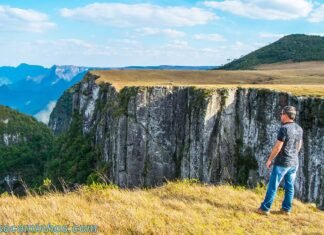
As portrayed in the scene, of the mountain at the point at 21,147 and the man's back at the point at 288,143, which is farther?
the mountain at the point at 21,147

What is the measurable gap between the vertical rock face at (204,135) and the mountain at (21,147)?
220ft

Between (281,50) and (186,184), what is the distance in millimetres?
188394

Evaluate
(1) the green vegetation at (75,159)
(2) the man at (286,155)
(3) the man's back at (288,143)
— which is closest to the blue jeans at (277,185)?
(2) the man at (286,155)

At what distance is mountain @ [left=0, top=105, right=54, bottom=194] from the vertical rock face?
220ft

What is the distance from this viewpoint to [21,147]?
509ft

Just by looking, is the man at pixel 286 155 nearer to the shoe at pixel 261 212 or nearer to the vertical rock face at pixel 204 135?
the shoe at pixel 261 212

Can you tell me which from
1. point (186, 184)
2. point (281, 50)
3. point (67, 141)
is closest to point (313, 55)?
point (281, 50)

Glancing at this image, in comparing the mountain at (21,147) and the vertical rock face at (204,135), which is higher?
the vertical rock face at (204,135)

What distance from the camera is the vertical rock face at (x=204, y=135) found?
41219mm

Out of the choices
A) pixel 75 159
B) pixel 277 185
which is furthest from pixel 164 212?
pixel 75 159

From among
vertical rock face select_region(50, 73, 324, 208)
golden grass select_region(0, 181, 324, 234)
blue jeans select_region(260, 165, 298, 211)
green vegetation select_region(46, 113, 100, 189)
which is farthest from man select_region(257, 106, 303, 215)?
green vegetation select_region(46, 113, 100, 189)

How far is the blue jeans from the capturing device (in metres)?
12.9

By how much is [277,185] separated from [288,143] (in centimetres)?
127

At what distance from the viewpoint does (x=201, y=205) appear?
42.5 feet
